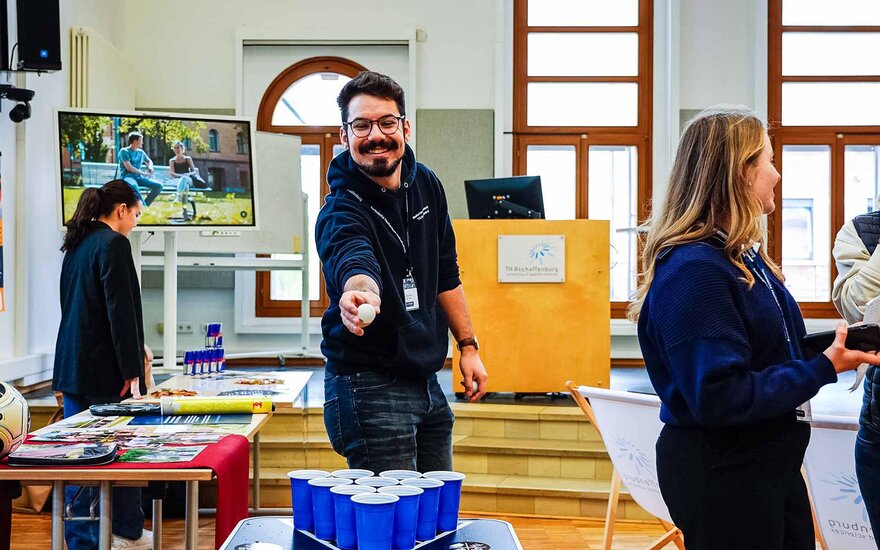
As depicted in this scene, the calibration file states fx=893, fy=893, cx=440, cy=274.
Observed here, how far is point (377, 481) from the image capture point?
157cm

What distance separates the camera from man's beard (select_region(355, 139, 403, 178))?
1913 mm

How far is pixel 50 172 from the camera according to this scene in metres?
6.17

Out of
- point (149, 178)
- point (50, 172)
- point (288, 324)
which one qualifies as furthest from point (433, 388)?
point (288, 324)

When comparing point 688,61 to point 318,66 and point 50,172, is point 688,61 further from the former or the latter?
point 50,172

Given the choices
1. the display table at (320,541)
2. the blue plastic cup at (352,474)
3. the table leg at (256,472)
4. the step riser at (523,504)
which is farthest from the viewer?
the step riser at (523,504)

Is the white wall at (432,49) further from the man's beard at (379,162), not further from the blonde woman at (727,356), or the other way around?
the blonde woman at (727,356)

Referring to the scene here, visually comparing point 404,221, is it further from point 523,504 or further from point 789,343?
point 523,504

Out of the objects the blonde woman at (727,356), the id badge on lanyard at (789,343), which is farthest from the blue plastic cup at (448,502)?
the id badge on lanyard at (789,343)

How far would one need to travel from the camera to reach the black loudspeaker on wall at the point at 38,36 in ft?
17.0

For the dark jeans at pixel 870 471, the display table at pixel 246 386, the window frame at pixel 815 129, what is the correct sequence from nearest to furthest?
the dark jeans at pixel 870 471
the display table at pixel 246 386
the window frame at pixel 815 129

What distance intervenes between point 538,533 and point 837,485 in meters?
1.95

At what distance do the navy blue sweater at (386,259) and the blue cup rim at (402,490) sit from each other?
0.44 meters

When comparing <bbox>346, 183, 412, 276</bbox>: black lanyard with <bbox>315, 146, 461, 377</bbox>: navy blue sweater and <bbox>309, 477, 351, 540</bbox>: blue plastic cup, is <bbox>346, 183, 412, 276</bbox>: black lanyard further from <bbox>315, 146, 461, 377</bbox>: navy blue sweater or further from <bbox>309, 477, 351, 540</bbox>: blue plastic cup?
<bbox>309, 477, 351, 540</bbox>: blue plastic cup

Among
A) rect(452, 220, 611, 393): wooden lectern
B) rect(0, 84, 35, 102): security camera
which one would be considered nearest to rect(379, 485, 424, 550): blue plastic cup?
rect(452, 220, 611, 393): wooden lectern
